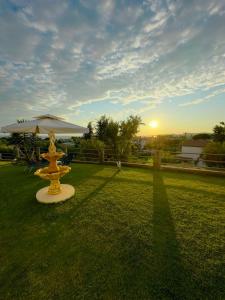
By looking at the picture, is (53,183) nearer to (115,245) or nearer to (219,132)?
(115,245)

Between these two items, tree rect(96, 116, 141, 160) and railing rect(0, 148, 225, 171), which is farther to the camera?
tree rect(96, 116, 141, 160)

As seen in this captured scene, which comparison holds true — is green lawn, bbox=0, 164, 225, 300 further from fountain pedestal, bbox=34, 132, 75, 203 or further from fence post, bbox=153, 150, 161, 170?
fence post, bbox=153, 150, 161, 170

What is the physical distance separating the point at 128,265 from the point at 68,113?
64.5ft

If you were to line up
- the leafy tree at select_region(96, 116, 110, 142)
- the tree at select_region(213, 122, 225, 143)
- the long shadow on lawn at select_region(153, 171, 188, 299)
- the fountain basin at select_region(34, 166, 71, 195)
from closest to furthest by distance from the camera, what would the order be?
the long shadow on lawn at select_region(153, 171, 188, 299) < the fountain basin at select_region(34, 166, 71, 195) < the leafy tree at select_region(96, 116, 110, 142) < the tree at select_region(213, 122, 225, 143)

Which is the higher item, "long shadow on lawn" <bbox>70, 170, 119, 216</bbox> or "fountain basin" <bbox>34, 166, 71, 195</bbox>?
"fountain basin" <bbox>34, 166, 71, 195</bbox>

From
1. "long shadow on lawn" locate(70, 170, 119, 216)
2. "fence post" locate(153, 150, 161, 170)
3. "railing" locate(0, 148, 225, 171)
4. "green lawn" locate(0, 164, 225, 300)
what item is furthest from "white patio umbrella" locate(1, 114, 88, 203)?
"fence post" locate(153, 150, 161, 170)

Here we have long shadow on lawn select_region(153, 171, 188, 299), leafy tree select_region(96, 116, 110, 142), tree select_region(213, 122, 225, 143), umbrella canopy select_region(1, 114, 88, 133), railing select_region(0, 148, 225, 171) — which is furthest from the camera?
tree select_region(213, 122, 225, 143)

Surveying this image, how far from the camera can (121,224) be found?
3.56 meters

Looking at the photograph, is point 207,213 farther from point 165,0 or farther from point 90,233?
point 165,0

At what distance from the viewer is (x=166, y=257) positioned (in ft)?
8.55

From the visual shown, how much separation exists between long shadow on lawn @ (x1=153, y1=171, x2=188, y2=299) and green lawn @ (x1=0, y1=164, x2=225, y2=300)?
1 cm

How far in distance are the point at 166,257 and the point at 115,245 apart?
35.5 inches

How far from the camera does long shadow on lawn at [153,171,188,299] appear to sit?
6.78 feet

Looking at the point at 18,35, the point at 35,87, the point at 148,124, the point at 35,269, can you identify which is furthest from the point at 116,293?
the point at 148,124
